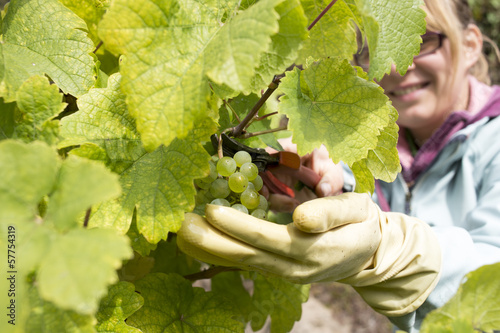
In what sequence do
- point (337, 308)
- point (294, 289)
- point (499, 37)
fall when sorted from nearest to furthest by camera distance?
point (294, 289) < point (337, 308) < point (499, 37)

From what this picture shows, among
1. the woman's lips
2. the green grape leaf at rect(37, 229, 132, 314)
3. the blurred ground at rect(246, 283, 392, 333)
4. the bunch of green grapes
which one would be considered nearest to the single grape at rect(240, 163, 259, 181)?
the bunch of green grapes

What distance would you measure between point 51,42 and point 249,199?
40 centimetres

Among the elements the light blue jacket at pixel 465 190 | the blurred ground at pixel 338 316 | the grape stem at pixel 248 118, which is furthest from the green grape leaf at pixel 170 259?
the blurred ground at pixel 338 316

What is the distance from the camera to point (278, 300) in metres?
0.96

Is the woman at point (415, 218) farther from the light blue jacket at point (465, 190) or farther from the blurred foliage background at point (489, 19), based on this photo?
the blurred foliage background at point (489, 19)

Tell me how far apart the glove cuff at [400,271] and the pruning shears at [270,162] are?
20 cm

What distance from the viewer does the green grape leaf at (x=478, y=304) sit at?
51 cm

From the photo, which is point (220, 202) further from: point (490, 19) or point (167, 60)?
point (490, 19)

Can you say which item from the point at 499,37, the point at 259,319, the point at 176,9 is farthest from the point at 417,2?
the point at 499,37

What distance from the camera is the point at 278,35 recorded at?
1.77 feet

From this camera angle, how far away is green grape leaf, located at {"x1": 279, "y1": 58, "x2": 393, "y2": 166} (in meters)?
0.63

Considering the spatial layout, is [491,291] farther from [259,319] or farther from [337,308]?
[337,308]

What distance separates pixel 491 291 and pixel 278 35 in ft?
1.44

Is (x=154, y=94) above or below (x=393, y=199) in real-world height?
above
